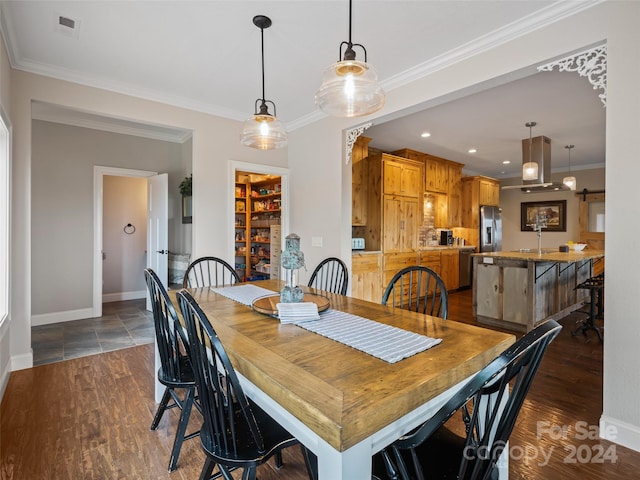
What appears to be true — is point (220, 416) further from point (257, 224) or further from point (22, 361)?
point (257, 224)

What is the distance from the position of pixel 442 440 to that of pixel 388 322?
540mm

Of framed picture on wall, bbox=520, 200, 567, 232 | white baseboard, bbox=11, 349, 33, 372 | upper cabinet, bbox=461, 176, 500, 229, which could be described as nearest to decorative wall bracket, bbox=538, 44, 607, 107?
white baseboard, bbox=11, 349, 33, 372

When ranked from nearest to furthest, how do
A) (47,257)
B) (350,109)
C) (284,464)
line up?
(284,464) < (350,109) < (47,257)

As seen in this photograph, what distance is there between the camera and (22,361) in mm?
2869

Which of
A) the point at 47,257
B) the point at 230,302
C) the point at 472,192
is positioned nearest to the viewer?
the point at 230,302

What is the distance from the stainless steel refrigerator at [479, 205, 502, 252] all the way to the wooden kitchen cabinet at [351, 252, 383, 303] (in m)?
3.18

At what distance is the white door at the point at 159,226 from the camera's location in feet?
14.9

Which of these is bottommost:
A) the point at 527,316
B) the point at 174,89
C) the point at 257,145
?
the point at 527,316

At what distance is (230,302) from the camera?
2.10 metres

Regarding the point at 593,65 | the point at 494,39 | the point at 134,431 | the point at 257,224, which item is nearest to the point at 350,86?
the point at 494,39

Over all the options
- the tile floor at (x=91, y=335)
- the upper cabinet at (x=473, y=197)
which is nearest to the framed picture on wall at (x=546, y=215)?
the upper cabinet at (x=473, y=197)

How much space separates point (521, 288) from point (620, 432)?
7.26ft

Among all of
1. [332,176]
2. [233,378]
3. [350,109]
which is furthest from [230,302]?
[332,176]

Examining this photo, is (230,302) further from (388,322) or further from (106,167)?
(106,167)
